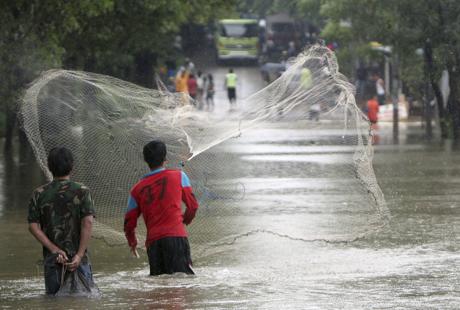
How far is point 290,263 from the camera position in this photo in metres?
11.8

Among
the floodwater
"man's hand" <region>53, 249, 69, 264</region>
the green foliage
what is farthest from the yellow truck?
"man's hand" <region>53, 249, 69, 264</region>

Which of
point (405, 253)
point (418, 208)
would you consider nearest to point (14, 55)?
point (418, 208)

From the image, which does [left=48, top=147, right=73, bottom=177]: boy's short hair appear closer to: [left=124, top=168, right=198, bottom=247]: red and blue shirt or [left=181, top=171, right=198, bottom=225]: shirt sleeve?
[left=124, top=168, right=198, bottom=247]: red and blue shirt

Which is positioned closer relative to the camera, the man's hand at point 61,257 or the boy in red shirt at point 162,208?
the man's hand at point 61,257

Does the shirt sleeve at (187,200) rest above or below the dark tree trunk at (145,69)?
below

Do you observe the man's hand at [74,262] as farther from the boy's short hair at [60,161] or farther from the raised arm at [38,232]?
the boy's short hair at [60,161]

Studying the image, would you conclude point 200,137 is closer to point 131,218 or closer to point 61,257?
point 131,218

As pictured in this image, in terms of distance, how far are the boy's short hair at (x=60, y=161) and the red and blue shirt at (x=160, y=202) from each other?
0.76 meters

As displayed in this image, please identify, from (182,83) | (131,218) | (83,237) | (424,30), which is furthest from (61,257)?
(182,83)

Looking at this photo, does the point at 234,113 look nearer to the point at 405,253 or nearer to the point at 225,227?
the point at 225,227

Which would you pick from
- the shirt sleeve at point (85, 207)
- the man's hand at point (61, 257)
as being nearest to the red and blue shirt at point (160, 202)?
the shirt sleeve at point (85, 207)

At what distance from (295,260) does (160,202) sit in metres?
2.97

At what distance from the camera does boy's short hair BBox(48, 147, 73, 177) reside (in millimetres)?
8742

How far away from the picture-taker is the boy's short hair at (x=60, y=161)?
28.7 feet
